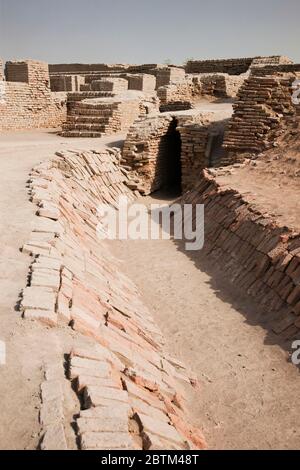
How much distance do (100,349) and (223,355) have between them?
2176 mm

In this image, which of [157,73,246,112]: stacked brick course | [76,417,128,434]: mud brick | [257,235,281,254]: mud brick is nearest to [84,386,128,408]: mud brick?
[76,417,128,434]: mud brick

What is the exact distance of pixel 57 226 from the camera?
619cm

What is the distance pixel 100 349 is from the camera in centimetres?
371

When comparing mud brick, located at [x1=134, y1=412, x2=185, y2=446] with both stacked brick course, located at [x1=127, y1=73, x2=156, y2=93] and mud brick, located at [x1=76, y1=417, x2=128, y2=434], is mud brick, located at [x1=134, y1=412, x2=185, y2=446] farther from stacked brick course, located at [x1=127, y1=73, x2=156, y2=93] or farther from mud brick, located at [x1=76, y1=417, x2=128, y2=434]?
stacked brick course, located at [x1=127, y1=73, x2=156, y2=93]

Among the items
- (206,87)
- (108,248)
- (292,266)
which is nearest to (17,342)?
(292,266)

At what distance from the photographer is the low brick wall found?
5.88m

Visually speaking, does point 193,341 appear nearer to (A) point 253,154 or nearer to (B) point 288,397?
(B) point 288,397

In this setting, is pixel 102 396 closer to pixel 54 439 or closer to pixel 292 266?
pixel 54 439

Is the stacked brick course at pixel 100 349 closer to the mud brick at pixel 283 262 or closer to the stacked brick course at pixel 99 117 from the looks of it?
the mud brick at pixel 283 262

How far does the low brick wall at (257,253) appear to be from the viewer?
19.3ft

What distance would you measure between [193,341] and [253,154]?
23.5 ft

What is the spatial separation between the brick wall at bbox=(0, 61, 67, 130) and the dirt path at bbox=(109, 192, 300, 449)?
10.4 m

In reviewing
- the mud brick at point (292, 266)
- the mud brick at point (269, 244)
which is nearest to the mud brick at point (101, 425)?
the mud brick at point (292, 266)

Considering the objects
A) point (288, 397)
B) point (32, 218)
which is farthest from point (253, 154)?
point (288, 397)
